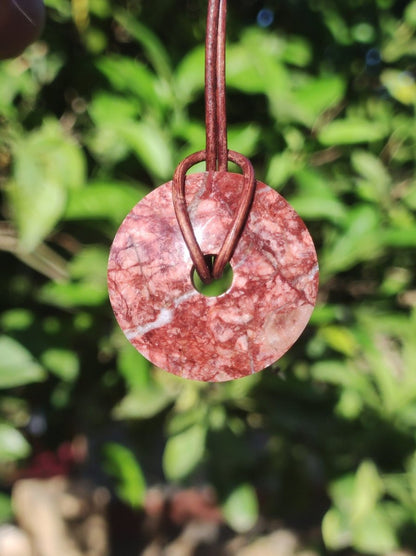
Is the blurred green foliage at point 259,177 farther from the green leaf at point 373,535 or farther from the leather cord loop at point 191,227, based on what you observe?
the leather cord loop at point 191,227

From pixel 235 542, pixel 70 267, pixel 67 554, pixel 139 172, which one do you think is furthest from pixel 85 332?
pixel 235 542

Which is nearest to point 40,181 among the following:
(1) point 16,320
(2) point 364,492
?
(1) point 16,320

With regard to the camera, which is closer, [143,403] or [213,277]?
[213,277]

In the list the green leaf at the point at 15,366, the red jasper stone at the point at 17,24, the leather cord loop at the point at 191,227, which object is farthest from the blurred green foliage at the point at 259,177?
the leather cord loop at the point at 191,227

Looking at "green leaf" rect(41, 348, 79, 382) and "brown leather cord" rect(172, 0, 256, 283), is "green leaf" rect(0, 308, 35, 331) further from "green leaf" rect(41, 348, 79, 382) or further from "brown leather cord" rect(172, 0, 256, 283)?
"brown leather cord" rect(172, 0, 256, 283)

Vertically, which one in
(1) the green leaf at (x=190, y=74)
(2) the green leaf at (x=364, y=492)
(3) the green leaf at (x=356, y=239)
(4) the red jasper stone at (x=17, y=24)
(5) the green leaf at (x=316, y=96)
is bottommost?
(2) the green leaf at (x=364, y=492)

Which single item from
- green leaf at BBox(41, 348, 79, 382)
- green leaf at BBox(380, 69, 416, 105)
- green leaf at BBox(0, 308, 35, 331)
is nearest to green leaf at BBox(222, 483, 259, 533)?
green leaf at BBox(41, 348, 79, 382)

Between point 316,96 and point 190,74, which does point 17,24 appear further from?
point 316,96
